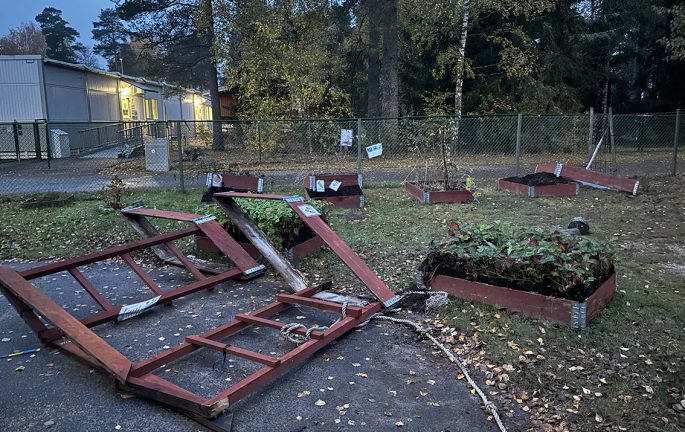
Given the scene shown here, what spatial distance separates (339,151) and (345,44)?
13.5 metres

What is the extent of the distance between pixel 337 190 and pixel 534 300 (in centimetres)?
618

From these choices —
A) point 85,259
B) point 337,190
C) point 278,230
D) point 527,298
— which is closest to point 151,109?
point 337,190

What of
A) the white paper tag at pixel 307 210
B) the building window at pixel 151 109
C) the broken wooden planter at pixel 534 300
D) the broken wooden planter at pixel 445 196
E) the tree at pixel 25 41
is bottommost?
the broken wooden planter at pixel 534 300

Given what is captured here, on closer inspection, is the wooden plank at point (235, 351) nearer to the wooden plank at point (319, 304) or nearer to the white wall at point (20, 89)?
the wooden plank at point (319, 304)

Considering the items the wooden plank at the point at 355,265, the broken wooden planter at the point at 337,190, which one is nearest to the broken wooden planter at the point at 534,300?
the wooden plank at the point at 355,265

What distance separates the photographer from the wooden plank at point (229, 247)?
225 inches

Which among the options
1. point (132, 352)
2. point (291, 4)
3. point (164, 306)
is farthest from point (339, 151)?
point (132, 352)

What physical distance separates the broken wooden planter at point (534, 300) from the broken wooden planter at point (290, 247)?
193 cm

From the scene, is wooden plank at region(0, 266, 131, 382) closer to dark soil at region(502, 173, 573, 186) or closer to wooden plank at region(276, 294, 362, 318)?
wooden plank at region(276, 294, 362, 318)

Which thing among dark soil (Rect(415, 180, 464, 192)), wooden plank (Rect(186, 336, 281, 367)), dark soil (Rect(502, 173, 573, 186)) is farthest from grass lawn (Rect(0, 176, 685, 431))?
wooden plank (Rect(186, 336, 281, 367))

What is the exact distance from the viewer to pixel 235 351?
358 centimetres

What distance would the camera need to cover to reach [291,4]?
18.7 m

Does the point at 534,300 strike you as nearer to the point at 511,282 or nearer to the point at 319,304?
the point at 511,282

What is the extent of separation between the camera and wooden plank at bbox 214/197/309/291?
17.4 ft
